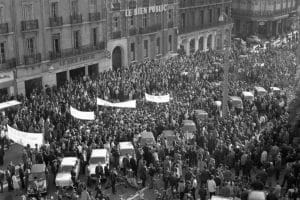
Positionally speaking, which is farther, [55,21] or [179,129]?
[55,21]

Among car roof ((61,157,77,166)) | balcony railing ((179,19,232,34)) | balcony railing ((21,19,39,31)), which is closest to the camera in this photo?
car roof ((61,157,77,166))

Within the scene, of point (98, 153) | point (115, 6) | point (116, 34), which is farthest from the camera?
point (116, 34)

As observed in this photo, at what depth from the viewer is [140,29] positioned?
46406mm

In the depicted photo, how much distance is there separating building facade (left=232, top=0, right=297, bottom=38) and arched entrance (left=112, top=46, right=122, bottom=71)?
28.1 meters

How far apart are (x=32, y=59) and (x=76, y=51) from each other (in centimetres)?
473

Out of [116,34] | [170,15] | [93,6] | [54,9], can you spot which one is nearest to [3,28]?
[54,9]

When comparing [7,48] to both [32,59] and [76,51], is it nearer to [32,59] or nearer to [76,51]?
[32,59]

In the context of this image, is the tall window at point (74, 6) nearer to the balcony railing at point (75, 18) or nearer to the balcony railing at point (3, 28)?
the balcony railing at point (75, 18)

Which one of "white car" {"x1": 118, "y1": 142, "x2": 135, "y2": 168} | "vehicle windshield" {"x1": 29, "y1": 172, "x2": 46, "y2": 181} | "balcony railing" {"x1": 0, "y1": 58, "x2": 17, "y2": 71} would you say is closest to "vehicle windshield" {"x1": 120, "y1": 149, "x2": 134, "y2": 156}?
"white car" {"x1": 118, "y1": 142, "x2": 135, "y2": 168}

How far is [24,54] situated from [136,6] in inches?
545

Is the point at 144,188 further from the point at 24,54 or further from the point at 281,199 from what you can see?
the point at 24,54

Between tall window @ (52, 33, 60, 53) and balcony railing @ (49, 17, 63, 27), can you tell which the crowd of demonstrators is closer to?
tall window @ (52, 33, 60, 53)

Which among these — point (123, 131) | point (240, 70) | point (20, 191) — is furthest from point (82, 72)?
point (20, 191)

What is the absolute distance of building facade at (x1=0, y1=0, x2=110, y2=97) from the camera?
35.1 meters
